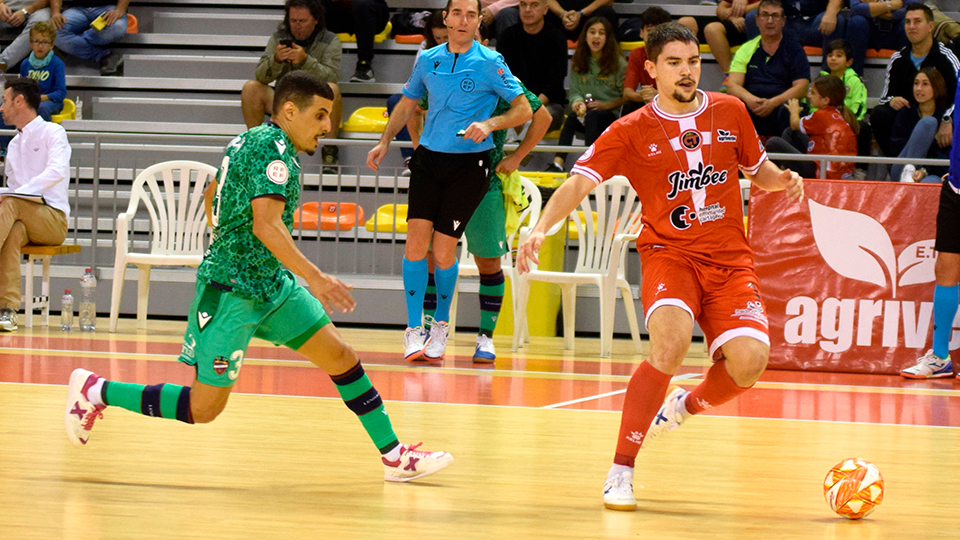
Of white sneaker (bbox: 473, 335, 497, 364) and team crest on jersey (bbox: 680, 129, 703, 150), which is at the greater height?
team crest on jersey (bbox: 680, 129, 703, 150)

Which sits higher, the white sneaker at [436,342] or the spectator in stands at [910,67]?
the spectator in stands at [910,67]

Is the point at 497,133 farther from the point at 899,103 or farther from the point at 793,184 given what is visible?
the point at 899,103

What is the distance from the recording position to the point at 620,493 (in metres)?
3.48

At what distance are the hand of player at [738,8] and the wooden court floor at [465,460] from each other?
5.91 m

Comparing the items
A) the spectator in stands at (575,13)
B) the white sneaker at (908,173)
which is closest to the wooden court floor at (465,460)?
the white sneaker at (908,173)

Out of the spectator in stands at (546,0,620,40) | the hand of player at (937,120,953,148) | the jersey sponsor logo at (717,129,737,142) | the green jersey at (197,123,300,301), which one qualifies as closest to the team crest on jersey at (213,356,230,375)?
the green jersey at (197,123,300,301)

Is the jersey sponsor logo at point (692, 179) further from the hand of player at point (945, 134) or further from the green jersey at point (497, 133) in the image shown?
the hand of player at point (945, 134)

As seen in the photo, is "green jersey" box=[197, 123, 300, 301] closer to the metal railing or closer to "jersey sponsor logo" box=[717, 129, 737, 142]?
"jersey sponsor logo" box=[717, 129, 737, 142]

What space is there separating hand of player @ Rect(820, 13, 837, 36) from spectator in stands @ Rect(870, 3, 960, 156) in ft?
2.84

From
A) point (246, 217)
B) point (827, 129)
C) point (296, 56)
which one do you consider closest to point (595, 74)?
point (827, 129)

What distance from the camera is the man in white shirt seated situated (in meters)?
8.54

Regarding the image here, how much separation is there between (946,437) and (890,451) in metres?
0.58

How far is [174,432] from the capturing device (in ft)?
15.5

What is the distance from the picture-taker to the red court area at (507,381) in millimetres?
5812
